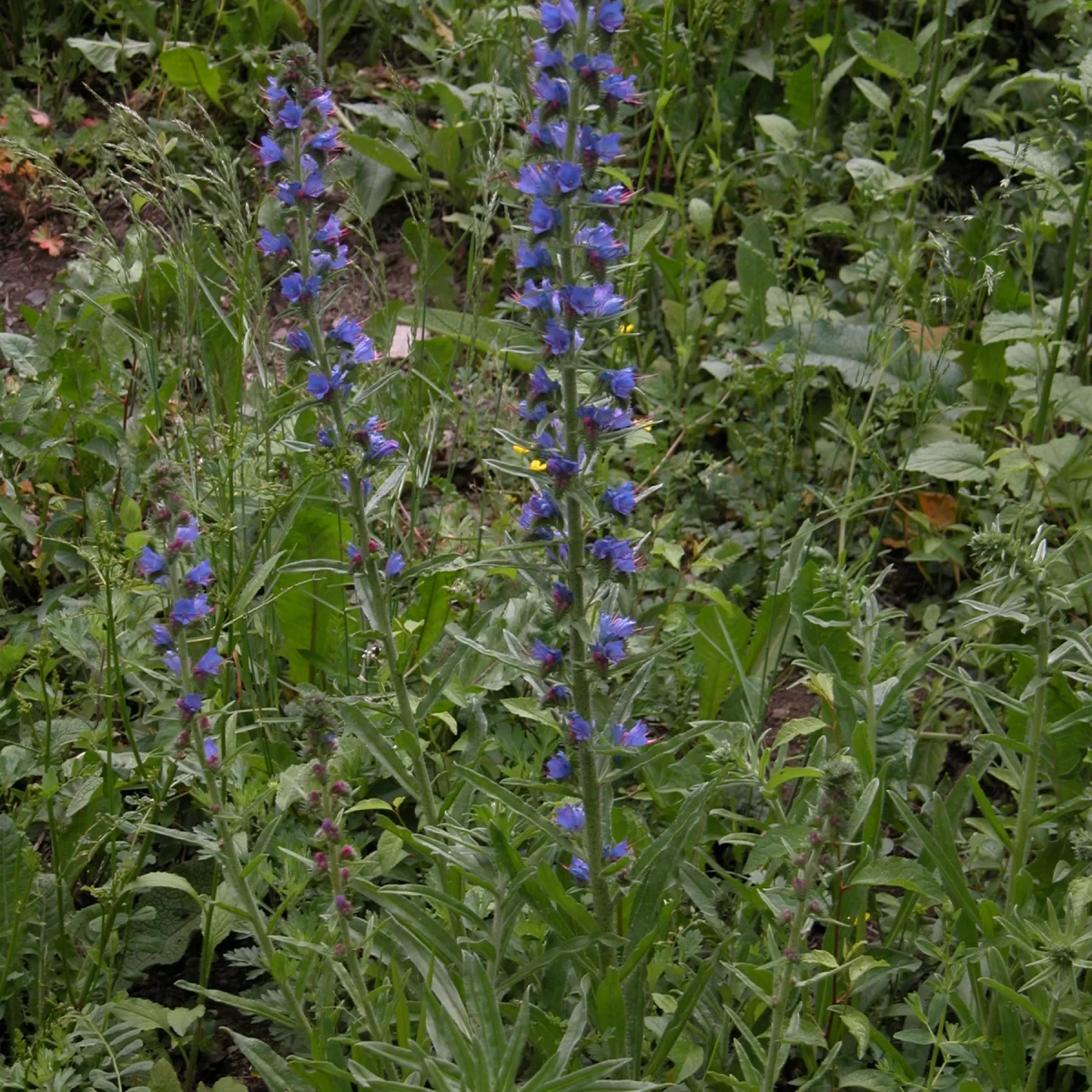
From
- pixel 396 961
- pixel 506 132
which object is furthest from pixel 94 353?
pixel 396 961

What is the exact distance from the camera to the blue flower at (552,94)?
1.99 m

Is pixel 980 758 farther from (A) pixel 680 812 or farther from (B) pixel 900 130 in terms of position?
(B) pixel 900 130

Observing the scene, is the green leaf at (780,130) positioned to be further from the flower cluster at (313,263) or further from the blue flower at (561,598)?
the blue flower at (561,598)

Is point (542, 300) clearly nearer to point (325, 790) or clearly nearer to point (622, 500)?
point (622, 500)

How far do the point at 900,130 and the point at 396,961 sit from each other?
3.99 meters

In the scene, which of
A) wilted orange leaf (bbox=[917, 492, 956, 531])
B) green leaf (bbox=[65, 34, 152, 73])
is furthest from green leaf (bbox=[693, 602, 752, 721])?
green leaf (bbox=[65, 34, 152, 73])

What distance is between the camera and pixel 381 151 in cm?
475

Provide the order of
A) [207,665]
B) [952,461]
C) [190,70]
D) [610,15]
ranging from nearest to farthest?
[610,15], [207,665], [952,461], [190,70]

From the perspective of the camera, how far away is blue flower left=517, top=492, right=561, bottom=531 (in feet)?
7.08

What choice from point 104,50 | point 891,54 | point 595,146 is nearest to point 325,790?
point 595,146

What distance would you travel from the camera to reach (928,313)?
416 cm

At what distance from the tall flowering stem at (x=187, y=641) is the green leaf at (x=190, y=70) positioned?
3.16 metres

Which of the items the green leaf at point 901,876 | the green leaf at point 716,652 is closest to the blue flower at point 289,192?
the green leaf at point 716,652

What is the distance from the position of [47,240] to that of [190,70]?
84cm
